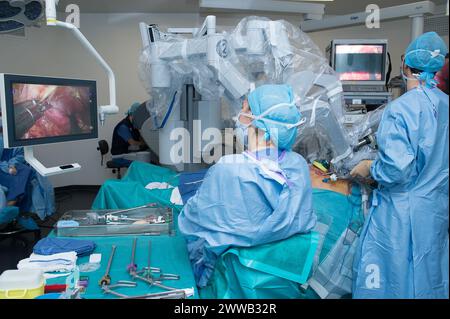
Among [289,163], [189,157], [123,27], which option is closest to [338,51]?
[189,157]

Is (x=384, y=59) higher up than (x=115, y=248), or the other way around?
(x=384, y=59)

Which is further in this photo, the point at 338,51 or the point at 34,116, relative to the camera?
the point at 338,51

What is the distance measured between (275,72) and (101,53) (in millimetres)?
4343

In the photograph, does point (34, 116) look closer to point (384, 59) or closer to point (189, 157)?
point (189, 157)

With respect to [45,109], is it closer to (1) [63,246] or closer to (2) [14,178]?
(1) [63,246]

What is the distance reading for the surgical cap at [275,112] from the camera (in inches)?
62.8

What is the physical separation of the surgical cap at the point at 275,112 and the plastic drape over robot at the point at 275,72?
1.68 feet

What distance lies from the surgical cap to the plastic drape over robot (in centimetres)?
51

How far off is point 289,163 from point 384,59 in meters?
1.98

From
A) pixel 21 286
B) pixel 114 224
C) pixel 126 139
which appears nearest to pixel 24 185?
pixel 126 139

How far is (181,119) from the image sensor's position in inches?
107

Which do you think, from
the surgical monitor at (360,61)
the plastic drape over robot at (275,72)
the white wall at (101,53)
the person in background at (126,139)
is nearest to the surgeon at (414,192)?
the plastic drape over robot at (275,72)

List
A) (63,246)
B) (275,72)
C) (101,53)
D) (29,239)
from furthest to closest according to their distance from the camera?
(101,53), (29,239), (275,72), (63,246)

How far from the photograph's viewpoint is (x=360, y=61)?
3205mm
